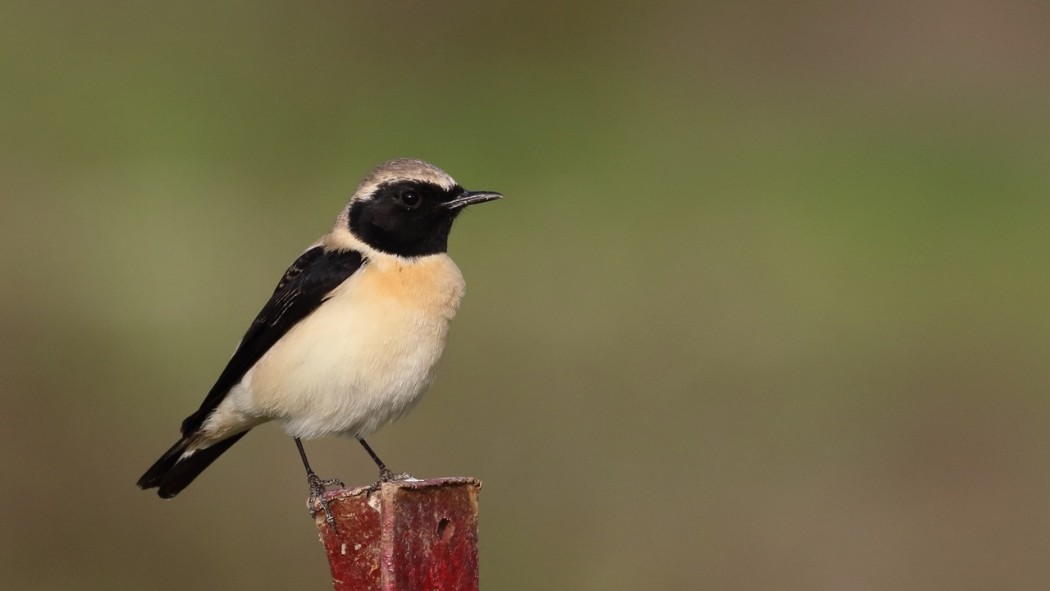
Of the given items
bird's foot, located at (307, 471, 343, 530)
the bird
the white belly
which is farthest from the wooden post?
the white belly

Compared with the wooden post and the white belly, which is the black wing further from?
the wooden post

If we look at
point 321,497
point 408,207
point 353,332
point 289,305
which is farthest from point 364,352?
point 321,497

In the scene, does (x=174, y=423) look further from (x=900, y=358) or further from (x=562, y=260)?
(x=900, y=358)

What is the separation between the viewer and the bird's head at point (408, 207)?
23.1ft

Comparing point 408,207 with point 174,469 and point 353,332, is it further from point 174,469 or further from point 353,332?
point 174,469

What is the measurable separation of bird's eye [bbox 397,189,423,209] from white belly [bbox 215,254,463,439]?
31 cm

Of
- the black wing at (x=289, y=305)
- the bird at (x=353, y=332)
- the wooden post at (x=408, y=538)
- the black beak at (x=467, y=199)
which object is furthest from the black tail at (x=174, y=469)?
the wooden post at (x=408, y=538)

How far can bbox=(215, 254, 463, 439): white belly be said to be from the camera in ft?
21.6

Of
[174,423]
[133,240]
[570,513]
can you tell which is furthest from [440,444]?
[133,240]

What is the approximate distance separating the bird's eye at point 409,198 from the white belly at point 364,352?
0.31 metres

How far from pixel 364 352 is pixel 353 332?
0.29 ft

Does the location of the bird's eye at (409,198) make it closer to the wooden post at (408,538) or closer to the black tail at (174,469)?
the black tail at (174,469)

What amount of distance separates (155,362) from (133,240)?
2937 mm

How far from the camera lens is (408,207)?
281 inches
